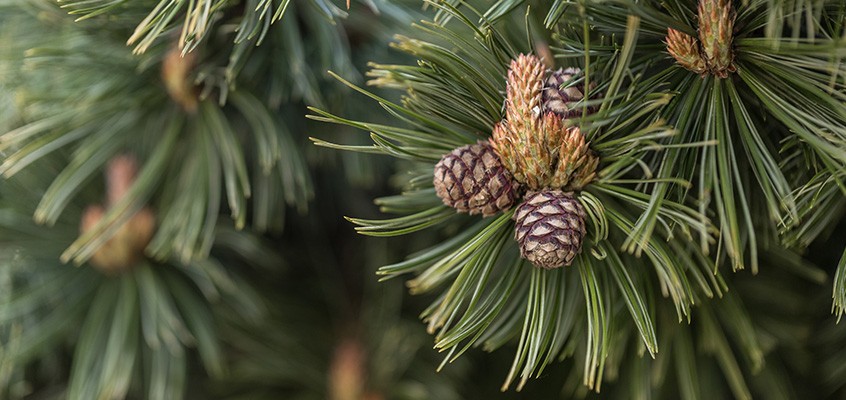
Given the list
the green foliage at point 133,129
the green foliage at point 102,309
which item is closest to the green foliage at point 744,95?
the green foliage at point 133,129

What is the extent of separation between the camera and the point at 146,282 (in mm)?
635

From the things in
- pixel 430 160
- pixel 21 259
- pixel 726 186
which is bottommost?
pixel 21 259

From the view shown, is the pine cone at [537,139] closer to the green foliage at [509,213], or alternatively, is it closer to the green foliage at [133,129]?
the green foliage at [509,213]

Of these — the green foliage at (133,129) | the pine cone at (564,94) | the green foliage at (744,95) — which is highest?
the green foliage at (744,95)

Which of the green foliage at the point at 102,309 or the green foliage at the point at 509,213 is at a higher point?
the green foliage at the point at 509,213

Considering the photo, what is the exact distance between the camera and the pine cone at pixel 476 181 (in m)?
0.39

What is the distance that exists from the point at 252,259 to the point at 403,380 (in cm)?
18

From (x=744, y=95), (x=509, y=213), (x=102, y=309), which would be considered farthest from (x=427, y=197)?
(x=102, y=309)

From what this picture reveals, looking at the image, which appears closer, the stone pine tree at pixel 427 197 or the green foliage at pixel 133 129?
the stone pine tree at pixel 427 197

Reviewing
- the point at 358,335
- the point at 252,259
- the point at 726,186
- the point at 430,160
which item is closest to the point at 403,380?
the point at 358,335

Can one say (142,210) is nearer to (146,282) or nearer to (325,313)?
(146,282)

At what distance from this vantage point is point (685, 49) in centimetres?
37

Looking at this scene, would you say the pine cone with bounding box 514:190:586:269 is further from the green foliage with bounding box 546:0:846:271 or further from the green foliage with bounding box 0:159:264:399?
the green foliage with bounding box 0:159:264:399

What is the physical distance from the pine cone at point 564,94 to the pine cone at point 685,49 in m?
0.04
